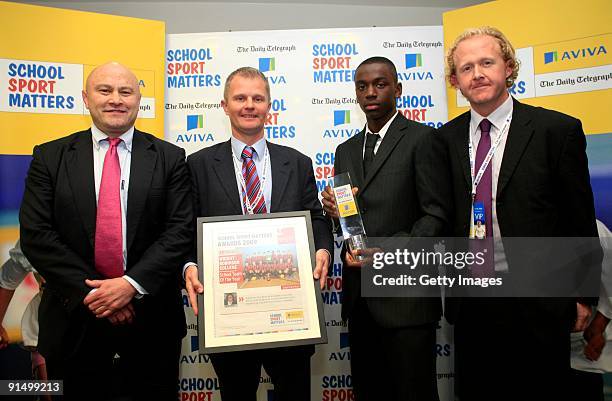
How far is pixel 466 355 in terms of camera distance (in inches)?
95.0

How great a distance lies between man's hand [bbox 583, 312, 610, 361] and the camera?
8.60 feet

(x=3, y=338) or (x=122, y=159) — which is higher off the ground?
(x=122, y=159)

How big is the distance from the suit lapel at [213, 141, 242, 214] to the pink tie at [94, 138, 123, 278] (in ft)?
1.92

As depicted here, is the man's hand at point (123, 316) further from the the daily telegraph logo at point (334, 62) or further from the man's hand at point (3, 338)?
the the daily telegraph logo at point (334, 62)

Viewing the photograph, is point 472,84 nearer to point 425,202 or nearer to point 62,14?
point 425,202

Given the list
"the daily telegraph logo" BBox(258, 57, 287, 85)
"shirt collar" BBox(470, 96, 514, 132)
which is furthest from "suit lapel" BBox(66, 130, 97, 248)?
"shirt collar" BBox(470, 96, 514, 132)

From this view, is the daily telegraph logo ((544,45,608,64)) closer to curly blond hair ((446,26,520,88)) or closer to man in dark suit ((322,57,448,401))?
curly blond hair ((446,26,520,88))

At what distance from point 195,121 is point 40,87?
122 cm

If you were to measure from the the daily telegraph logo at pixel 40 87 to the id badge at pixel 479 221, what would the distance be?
314cm

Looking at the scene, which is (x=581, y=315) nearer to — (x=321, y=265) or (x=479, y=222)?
(x=479, y=222)

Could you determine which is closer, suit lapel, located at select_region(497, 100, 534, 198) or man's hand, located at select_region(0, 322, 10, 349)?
suit lapel, located at select_region(497, 100, 534, 198)

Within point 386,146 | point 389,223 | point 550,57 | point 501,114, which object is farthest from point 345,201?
point 550,57

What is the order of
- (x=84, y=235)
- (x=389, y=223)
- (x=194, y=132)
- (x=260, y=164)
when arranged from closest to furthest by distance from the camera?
(x=84, y=235)
(x=389, y=223)
(x=260, y=164)
(x=194, y=132)

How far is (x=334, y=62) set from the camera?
3.94 meters
